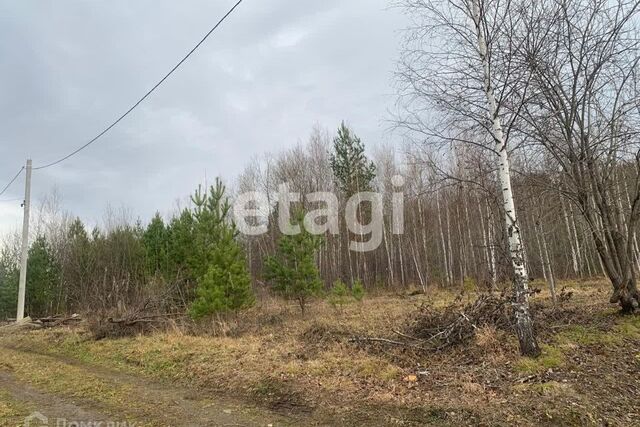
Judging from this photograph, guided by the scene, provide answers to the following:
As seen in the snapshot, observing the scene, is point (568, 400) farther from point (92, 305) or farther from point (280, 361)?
point (92, 305)

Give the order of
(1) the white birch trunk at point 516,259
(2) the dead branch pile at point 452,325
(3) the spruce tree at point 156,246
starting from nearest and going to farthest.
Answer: (1) the white birch trunk at point 516,259, (2) the dead branch pile at point 452,325, (3) the spruce tree at point 156,246

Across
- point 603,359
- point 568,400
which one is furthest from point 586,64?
point 568,400

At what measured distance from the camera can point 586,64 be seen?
302 inches

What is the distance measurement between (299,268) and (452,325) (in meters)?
8.21

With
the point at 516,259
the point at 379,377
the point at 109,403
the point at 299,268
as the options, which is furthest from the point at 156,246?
the point at 516,259

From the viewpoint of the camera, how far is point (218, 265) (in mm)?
12477

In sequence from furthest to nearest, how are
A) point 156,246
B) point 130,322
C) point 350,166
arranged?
point 350,166
point 156,246
point 130,322

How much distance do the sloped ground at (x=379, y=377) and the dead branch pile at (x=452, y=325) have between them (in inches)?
5.2

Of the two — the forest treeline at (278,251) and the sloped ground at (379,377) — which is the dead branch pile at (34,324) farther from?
the sloped ground at (379,377)

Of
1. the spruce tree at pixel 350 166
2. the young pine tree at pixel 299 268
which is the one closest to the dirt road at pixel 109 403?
the young pine tree at pixel 299 268

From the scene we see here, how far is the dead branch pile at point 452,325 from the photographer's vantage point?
7.20 meters

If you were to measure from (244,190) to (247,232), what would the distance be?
3.35 m

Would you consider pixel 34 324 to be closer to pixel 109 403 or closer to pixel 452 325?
pixel 109 403

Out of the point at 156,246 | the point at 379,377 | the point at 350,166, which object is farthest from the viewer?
the point at 350,166
